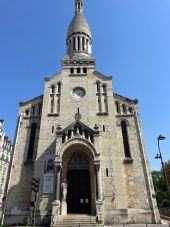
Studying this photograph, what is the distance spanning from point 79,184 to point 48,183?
11.5 ft

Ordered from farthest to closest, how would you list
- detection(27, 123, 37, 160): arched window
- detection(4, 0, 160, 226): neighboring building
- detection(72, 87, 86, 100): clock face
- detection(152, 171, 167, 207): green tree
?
detection(152, 171, 167, 207): green tree
detection(72, 87, 86, 100): clock face
detection(27, 123, 37, 160): arched window
detection(4, 0, 160, 226): neighboring building

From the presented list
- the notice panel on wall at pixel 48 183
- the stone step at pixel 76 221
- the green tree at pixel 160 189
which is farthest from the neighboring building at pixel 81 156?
Answer: the green tree at pixel 160 189

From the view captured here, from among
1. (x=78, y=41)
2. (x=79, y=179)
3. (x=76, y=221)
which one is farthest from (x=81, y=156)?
(x=78, y=41)

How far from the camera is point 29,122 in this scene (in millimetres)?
27328

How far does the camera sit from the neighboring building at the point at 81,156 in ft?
68.6

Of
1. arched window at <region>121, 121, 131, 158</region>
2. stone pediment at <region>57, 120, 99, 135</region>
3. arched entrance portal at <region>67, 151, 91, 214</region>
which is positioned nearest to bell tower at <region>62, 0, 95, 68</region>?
arched window at <region>121, 121, 131, 158</region>

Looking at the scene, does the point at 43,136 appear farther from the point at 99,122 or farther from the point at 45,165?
the point at 99,122

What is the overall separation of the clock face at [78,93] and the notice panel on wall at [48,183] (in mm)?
11089

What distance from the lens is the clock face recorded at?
2812 cm

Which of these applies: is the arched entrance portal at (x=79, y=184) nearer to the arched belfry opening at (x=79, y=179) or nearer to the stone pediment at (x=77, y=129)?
the arched belfry opening at (x=79, y=179)

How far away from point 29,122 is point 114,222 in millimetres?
A: 16120

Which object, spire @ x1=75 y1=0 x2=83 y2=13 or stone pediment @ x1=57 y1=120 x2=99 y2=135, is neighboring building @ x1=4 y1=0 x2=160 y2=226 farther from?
spire @ x1=75 y1=0 x2=83 y2=13

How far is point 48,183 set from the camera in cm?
2186

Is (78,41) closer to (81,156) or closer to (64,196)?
(81,156)
